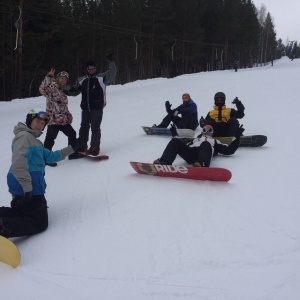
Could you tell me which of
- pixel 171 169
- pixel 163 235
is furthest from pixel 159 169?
pixel 163 235

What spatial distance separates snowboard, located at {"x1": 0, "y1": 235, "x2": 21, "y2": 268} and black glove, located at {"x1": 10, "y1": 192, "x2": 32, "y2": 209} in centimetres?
52

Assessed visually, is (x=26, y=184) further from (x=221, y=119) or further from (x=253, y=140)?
(x=253, y=140)

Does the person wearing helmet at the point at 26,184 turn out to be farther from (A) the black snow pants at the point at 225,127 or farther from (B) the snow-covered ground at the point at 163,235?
(A) the black snow pants at the point at 225,127

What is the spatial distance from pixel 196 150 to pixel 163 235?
82.9 inches

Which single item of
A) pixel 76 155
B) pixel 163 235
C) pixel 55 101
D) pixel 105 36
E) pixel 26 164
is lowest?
pixel 163 235

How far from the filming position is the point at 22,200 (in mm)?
3143

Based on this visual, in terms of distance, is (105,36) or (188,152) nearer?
(188,152)

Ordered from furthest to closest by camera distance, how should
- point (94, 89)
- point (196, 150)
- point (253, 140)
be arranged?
point (253, 140)
point (94, 89)
point (196, 150)

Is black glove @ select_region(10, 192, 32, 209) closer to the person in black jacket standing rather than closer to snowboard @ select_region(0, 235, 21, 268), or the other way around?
snowboard @ select_region(0, 235, 21, 268)

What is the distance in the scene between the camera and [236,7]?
42.0m

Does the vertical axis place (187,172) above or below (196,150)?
below

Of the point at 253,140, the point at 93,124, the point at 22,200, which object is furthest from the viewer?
the point at 253,140

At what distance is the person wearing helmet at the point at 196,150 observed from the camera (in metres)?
4.62

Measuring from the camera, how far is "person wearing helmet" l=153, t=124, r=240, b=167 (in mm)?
4625
